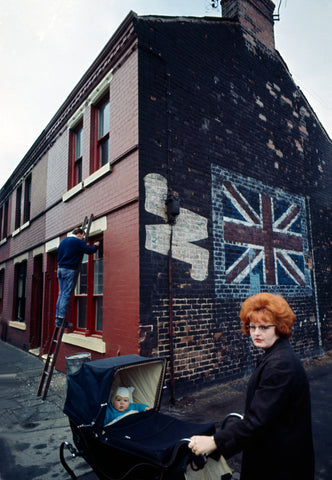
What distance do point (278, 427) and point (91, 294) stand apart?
5.83 metres

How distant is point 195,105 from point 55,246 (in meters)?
5.30

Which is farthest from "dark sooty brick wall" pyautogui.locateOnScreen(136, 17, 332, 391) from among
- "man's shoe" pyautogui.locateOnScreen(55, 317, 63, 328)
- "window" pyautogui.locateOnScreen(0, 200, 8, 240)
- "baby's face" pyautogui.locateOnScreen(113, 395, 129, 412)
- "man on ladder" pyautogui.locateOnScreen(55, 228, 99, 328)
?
"window" pyautogui.locateOnScreen(0, 200, 8, 240)

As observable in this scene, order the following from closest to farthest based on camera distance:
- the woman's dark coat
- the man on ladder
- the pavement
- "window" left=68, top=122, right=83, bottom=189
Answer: the woman's dark coat < the pavement < the man on ladder < "window" left=68, top=122, right=83, bottom=189

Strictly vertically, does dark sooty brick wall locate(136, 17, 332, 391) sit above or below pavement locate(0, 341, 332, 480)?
above

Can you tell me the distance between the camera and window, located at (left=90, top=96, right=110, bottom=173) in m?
7.53

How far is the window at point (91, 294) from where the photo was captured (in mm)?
7004

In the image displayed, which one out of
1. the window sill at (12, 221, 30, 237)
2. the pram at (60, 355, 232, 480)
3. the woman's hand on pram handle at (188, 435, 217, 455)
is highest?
the window sill at (12, 221, 30, 237)

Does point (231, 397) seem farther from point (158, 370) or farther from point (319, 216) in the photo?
point (319, 216)

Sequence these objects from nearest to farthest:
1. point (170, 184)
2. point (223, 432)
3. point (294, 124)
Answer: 1. point (223, 432)
2. point (170, 184)
3. point (294, 124)

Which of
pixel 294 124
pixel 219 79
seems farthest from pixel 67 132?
pixel 294 124

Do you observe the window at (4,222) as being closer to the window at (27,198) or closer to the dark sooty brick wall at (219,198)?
the window at (27,198)

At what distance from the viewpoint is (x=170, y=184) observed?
6211 millimetres

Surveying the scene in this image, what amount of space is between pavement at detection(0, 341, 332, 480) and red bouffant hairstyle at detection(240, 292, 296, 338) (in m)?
2.19

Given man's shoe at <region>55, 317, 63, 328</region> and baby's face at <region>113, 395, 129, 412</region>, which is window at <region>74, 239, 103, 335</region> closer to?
man's shoe at <region>55, 317, 63, 328</region>
